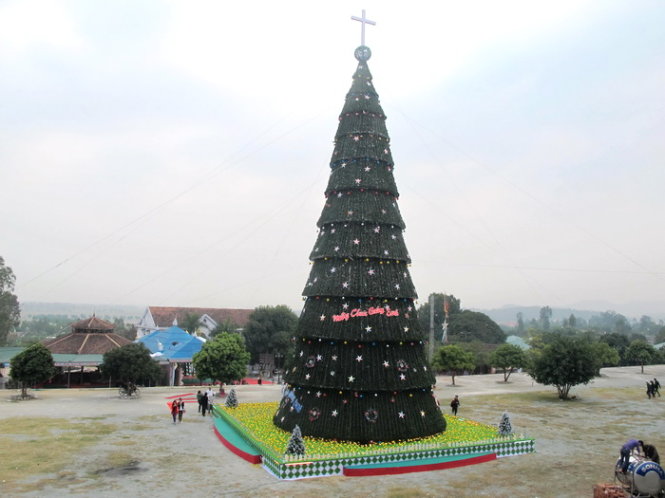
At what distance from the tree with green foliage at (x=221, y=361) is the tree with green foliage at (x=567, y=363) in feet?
73.1

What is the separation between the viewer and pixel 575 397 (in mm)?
37344

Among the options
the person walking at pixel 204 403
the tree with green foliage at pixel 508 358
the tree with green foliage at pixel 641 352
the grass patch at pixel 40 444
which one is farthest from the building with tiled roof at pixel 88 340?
the tree with green foliage at pixel 641 352

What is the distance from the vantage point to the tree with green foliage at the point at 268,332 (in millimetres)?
64562

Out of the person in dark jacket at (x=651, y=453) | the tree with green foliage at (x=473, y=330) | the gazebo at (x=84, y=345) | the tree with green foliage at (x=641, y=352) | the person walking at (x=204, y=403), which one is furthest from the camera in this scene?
the tree with green foliage at (x=473, y=330)

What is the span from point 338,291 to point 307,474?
705 centimetres

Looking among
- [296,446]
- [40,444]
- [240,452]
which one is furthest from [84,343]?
[296,446]

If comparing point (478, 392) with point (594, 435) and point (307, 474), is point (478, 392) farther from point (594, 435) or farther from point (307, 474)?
point (307, 474)

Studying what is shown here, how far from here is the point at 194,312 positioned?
3556 inches

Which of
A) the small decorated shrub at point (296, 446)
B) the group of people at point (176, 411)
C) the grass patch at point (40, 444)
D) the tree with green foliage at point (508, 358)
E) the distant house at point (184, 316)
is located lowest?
the grass patch at point (40, 444)

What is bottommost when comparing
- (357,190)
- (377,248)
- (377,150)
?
(377,248)

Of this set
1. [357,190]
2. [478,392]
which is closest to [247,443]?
[357,190]

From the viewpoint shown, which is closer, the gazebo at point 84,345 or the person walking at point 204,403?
the person walking at point 204,403

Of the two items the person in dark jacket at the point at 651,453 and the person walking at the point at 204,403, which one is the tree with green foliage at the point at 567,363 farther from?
the person in dark jacket at the point at 651,453

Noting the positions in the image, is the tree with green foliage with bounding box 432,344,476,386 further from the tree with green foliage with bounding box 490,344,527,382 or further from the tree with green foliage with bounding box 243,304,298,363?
the tree with green foliage with bounding box 243,304,298,363
